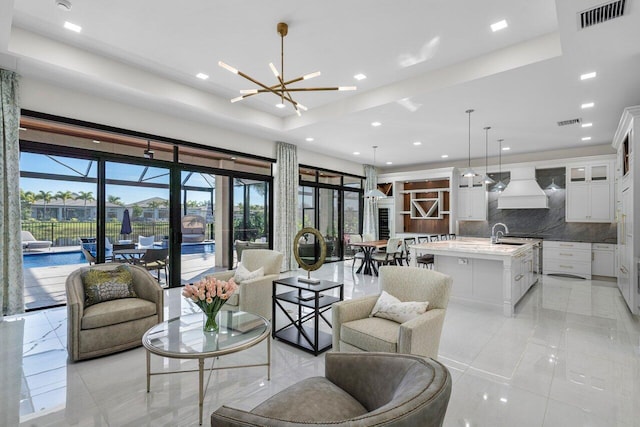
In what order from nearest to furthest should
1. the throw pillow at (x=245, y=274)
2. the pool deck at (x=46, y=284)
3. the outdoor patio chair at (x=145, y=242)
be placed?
the throw pillow at (x=245, y=274), the pool deck at (x=46, y=284), the outdoor patio chair at (x=145, y=242)

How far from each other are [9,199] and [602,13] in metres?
6.32

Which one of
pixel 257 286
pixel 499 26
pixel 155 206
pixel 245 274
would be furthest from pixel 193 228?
pixel 499 26

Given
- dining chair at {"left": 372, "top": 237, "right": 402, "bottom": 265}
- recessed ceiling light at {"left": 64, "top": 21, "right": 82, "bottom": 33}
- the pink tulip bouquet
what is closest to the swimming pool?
recessed ceiling light at {"left": 64, "top": 21, "right": 82, "bottom": 33}

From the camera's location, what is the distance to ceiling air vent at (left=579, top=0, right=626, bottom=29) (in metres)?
2.49

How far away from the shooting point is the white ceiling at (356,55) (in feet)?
9.75

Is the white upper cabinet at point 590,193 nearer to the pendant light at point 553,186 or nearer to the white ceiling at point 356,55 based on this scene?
the pendant light at point 553,186

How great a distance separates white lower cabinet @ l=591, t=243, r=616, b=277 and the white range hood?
132 centimetres

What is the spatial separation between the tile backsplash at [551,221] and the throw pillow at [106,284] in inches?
331

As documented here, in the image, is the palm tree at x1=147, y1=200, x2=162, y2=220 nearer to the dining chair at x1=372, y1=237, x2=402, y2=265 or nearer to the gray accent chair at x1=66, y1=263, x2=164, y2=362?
the gray accent chair at x1=66, y1=263, x2=164, y2=362

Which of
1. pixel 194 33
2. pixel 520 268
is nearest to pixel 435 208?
pixel 520 268

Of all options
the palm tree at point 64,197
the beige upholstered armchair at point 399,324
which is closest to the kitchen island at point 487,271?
the beige upholstered armchair at point 399,324

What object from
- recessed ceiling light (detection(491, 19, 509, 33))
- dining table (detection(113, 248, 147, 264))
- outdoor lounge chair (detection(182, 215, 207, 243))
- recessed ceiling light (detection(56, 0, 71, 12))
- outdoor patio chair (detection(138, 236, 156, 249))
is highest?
recessed ceiling light (detection(56, 0, 71, 12))

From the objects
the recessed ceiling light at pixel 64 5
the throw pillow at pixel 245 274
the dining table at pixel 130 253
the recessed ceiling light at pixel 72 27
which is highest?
the recessed ceiling light at pixel 72 27

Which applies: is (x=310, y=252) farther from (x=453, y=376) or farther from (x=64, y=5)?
(x=64, y=5)
